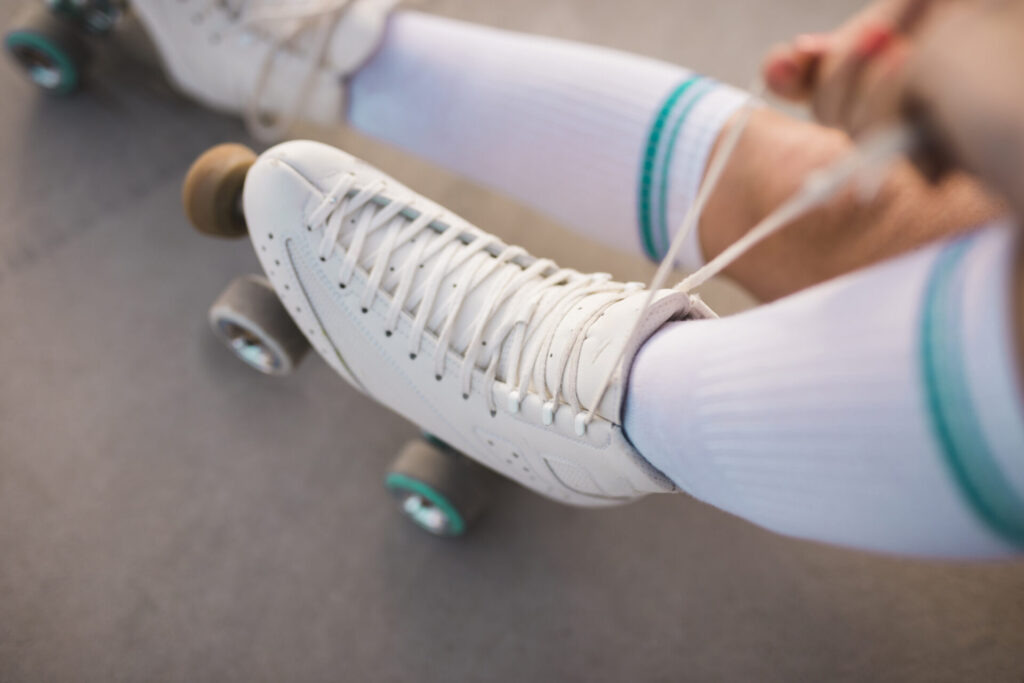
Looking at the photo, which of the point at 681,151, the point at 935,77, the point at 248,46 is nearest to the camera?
the point at 935,77

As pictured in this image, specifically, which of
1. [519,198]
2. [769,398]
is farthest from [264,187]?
[769,398]

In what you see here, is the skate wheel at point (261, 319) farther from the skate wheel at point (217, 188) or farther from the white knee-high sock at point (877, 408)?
the white knee-high sock at point (877, 408)

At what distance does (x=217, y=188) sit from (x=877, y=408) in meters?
0.48

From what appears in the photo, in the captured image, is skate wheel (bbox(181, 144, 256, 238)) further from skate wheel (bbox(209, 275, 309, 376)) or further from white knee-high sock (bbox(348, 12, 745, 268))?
white knee-high sock (bbox(348, 12, 745, 268))

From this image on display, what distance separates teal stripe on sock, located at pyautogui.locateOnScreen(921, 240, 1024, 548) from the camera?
0.92 feet

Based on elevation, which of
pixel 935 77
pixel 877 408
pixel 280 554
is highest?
pixel 935 77

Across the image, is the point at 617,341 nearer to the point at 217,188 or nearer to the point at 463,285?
the point at 463,285

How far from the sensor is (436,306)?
0.54m

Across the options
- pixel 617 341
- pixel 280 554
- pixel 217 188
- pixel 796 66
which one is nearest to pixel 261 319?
pixel 217 188

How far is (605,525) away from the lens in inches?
28.4

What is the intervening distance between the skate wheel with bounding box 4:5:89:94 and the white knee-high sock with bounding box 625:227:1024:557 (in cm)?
77

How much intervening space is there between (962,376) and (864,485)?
7 centimetres

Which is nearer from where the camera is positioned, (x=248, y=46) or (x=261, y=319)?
(x=261, y=319)

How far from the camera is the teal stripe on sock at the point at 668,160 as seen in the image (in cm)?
63
